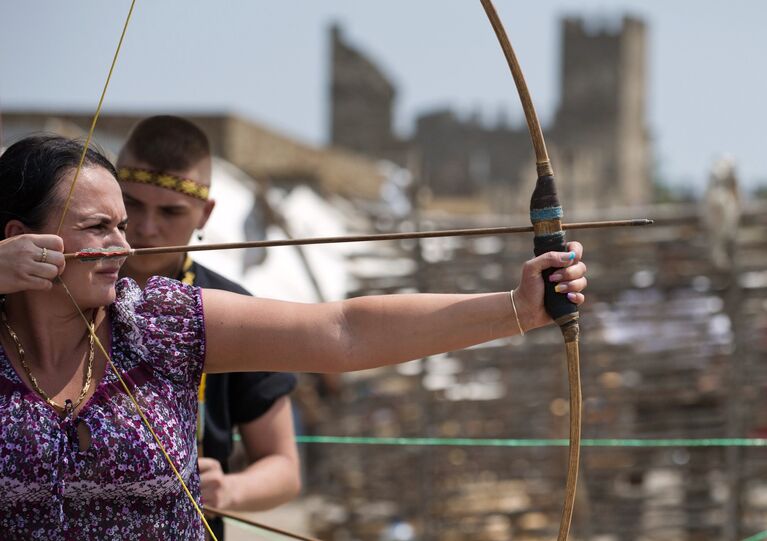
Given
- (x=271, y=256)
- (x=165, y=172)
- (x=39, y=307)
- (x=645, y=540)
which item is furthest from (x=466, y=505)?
(x=39, y=307)

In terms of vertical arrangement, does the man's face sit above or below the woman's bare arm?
above

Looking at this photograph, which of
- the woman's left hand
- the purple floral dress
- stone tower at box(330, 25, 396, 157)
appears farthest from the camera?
stone tower at box(330, 25, 396, 157)

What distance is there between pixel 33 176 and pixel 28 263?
0.60 feet

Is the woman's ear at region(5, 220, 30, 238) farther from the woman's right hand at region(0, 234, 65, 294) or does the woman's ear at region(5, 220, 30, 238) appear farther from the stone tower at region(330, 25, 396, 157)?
the stone tower at region(330, 25, 396, 157)

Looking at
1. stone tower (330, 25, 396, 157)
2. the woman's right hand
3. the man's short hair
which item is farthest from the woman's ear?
stone tower (330, 25, 396, 157)

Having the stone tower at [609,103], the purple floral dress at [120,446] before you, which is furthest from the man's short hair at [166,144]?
the stone tower at [609,103]

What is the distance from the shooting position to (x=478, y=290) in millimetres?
8352

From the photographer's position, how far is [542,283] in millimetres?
1770

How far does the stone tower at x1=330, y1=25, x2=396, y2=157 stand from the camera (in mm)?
29859

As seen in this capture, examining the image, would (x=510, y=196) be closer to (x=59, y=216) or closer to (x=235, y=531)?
(x=235, y=531)

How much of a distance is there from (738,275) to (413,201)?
2.47 metres

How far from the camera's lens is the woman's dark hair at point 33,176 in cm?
175

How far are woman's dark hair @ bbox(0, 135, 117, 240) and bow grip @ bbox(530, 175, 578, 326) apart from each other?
736mm

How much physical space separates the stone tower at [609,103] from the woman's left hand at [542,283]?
36.0 m
